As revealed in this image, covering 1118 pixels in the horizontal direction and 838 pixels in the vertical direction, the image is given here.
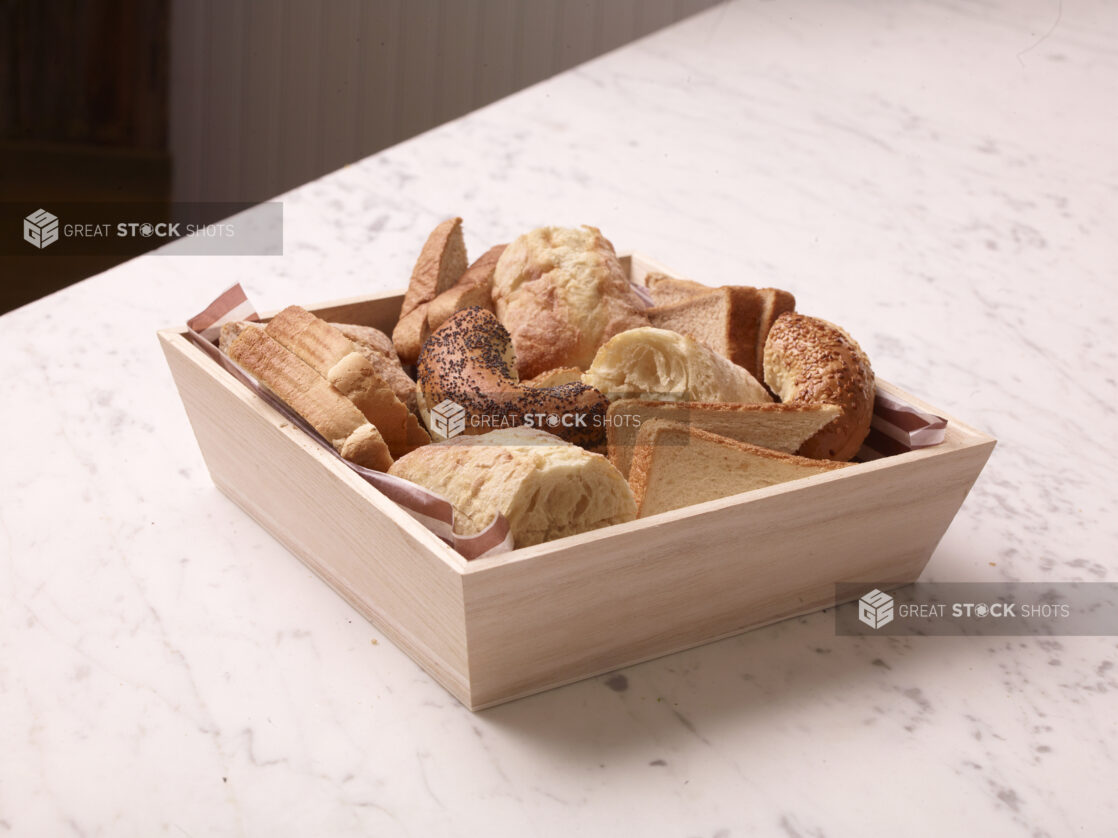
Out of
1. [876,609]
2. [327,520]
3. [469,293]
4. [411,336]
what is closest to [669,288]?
[469,293]

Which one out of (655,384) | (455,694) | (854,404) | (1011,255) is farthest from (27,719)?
(1011,255)

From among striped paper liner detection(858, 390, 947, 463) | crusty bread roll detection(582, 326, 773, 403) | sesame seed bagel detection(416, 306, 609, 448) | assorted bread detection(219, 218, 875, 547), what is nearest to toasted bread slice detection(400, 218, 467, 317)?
assorted bread detection(219, 218, 875, 547)

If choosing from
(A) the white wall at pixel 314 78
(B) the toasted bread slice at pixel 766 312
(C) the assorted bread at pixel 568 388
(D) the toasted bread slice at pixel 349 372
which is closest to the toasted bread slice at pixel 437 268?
(C) the assorted bread at pixel 568 388

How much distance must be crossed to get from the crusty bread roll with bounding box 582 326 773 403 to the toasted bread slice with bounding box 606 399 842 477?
0.10ft

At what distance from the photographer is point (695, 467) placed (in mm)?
1457

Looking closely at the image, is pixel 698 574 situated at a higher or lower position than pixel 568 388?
lower

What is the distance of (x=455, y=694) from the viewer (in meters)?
1.36

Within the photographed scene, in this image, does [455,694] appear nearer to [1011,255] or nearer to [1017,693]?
[1017,693]

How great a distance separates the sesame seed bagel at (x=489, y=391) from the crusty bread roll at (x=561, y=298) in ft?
0.23

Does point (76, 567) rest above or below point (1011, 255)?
below

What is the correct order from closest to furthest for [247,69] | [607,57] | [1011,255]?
[1011,255] < [607,57] < [247,69]

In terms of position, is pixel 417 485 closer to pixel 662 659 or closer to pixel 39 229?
pixel 662 659

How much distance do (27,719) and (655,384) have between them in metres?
0.86

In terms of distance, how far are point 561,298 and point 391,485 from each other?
0.52m
